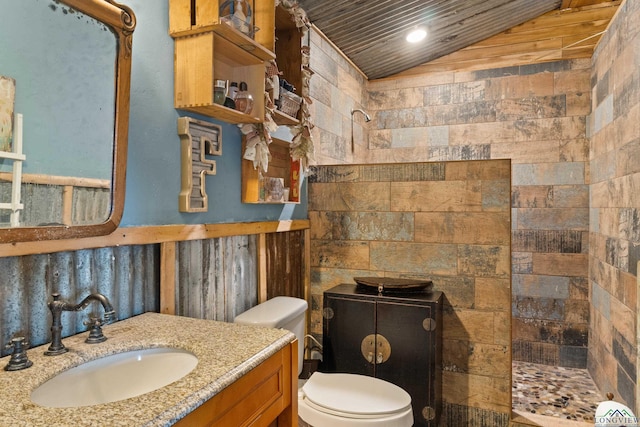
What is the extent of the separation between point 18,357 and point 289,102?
5.30 feet

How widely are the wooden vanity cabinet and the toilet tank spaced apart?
514mm

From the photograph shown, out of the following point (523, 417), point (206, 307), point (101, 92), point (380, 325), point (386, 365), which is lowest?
point (523, 417)

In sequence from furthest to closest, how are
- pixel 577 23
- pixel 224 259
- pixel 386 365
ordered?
pixel 577 23 → pixel 386 365 → pixel 224 259

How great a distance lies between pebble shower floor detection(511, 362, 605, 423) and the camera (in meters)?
2.56

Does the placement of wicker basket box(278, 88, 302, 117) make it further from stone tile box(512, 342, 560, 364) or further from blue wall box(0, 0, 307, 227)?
stone tile box(512, 342, 560, 364)

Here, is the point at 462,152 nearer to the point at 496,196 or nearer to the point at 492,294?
the point at 496,196

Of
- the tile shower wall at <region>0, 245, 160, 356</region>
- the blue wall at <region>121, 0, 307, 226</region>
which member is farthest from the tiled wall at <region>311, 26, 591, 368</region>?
the tile shower wall at <region>0, 245, 160, 356</region>

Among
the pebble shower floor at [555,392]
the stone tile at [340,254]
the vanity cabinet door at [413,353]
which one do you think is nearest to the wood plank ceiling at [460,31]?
the stone tile at [340,254]

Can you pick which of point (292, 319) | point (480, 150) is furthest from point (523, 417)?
point (480, 150)

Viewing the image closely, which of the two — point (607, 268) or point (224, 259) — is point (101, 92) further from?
point (607, 268)

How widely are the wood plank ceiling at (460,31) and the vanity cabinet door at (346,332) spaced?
6.04 ft

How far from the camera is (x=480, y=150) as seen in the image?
3670mm

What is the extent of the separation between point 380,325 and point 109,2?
74.3 inches

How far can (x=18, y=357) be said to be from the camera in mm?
1000
